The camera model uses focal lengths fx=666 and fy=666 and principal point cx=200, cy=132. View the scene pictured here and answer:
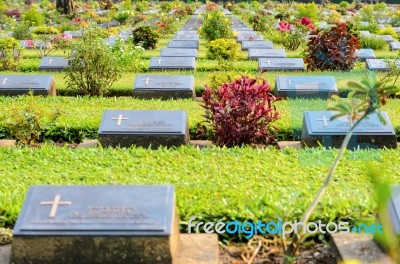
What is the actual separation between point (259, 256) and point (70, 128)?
134 inches

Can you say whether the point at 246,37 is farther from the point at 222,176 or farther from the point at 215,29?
the point at 222,176

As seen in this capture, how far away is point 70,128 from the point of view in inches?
252

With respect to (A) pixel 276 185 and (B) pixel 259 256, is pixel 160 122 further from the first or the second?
(B) pixel 259 256

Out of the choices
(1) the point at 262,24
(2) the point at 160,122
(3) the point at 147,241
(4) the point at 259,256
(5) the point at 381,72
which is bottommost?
(1) the point at 262,24

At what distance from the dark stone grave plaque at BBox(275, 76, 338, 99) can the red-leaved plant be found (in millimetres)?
1785

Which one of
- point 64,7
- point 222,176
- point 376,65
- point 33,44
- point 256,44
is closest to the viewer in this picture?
point 222,176

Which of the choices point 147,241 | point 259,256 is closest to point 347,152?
point 259,256

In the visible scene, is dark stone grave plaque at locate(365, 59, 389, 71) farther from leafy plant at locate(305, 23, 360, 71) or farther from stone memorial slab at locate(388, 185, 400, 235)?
stone memorial slab at locate(388, 185, 400, 235)

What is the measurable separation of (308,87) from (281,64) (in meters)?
2.55

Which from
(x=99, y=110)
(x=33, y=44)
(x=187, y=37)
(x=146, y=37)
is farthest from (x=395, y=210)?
(x=187, y=37)

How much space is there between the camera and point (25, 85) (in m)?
8.18

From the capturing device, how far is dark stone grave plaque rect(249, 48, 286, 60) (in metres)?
11.4

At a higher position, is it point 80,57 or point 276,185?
point 276,185

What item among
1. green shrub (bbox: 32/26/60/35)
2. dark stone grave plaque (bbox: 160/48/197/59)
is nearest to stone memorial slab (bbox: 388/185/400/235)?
dark stone grave plaque (bbox: 160/48/197/59)
